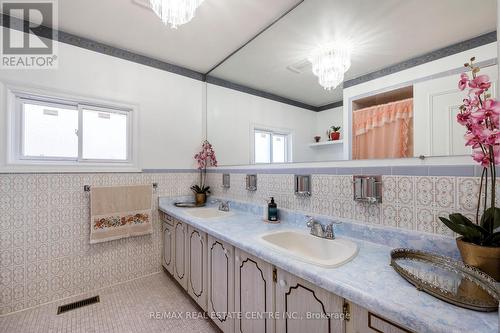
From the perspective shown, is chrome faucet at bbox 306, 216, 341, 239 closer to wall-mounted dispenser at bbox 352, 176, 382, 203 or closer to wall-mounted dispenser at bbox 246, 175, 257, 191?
wall-mounted dispenser at bbox 352, 176, 382, 203

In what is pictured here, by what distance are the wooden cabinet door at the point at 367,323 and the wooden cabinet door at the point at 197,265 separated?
3.61ft

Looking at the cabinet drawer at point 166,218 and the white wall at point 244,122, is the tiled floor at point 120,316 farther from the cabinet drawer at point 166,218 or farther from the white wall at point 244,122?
the white wall at point 244,122

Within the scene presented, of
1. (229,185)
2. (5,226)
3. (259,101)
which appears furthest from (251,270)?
(5,226)

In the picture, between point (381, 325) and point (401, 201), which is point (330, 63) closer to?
point (401, 201)

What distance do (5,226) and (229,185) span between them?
183 cm

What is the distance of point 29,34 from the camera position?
1.82m

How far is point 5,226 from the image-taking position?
1715 millimetres

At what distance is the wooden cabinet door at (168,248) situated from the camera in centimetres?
220

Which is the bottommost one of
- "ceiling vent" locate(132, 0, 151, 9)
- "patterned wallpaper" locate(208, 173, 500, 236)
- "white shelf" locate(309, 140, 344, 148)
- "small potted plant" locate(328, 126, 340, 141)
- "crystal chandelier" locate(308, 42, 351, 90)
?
"patterned wallpaper" locate(208, 173, 500, 236)

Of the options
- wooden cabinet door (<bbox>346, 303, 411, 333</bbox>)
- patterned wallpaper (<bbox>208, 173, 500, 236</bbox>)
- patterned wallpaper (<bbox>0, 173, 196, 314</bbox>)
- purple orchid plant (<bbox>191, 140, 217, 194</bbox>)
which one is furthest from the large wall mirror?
patterned wallpaper (<bbox>0, 173, 196, 314</bbox>)

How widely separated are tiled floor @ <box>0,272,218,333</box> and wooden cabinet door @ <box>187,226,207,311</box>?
170 millimetres

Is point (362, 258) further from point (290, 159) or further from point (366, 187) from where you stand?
point (290, 159)

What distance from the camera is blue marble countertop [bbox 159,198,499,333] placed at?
0.56 meters

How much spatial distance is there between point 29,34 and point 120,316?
7.99ft
